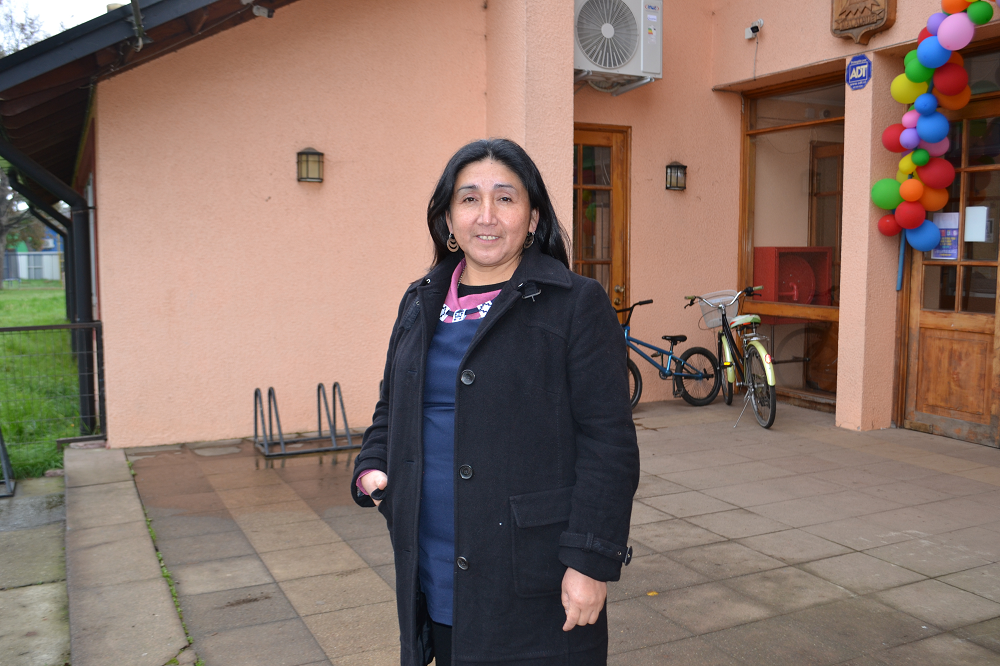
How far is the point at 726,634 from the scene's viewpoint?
3328mm

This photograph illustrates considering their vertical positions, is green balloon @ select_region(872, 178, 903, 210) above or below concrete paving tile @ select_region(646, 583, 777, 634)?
above

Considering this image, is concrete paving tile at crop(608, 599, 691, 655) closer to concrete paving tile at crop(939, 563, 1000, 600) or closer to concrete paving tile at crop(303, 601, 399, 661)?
concrete paving tile at crop(303, 601, 399, 661)

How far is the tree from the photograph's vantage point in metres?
18.6

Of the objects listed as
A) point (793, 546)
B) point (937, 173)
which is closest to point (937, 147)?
point (937, 173)

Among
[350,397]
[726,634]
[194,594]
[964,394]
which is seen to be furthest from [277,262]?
[964,394]

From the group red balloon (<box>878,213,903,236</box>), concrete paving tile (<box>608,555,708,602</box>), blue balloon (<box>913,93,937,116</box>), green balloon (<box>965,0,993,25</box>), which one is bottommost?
concrete paving tile (<box>608,555,708,602</box>)

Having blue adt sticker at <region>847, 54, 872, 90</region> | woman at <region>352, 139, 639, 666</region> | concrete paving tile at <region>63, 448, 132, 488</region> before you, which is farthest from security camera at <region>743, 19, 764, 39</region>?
woman at <region>352, 139, 639, 666</region>

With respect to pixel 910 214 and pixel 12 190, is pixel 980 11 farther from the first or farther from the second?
pixel 12 190

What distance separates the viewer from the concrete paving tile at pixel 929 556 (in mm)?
4000

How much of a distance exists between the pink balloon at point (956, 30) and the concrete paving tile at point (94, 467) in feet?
20.4

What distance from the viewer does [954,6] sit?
571 cm

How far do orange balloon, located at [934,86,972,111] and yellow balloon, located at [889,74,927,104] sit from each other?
114 mm

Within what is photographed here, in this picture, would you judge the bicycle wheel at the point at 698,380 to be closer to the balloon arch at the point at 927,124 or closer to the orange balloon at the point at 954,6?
the balloon arch at the point at 927,124

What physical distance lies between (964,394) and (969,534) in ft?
8.39
